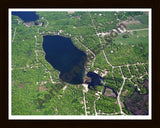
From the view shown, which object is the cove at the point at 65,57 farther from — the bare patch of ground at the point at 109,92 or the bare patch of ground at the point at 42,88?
the bare patch of ground at the point at 109,92

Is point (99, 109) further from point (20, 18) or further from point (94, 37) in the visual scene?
point (20, 18)

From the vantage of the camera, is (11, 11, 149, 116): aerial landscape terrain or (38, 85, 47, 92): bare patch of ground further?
(38, 85, 47, 92): bare patch of ground

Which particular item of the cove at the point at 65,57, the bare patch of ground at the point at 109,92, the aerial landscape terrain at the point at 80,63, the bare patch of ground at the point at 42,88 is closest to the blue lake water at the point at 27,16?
the aerial landscape terrain at the point at 80,63

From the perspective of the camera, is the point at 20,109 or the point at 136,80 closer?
the point at 20,109

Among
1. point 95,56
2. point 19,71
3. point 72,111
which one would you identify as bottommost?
point 72,111

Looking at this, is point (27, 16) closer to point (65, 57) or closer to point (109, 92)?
point (65, 57)

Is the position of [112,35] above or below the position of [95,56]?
above

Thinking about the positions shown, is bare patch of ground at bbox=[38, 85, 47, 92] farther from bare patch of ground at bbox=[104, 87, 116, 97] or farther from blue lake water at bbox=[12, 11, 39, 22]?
blue lake water at bbox=[12, 11, 39, 22]

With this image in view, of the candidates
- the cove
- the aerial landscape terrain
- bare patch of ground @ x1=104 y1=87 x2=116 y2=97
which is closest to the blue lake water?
the aerial landscape terrain

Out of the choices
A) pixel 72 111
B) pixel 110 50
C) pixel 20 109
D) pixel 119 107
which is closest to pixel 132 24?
pixel 110 50
